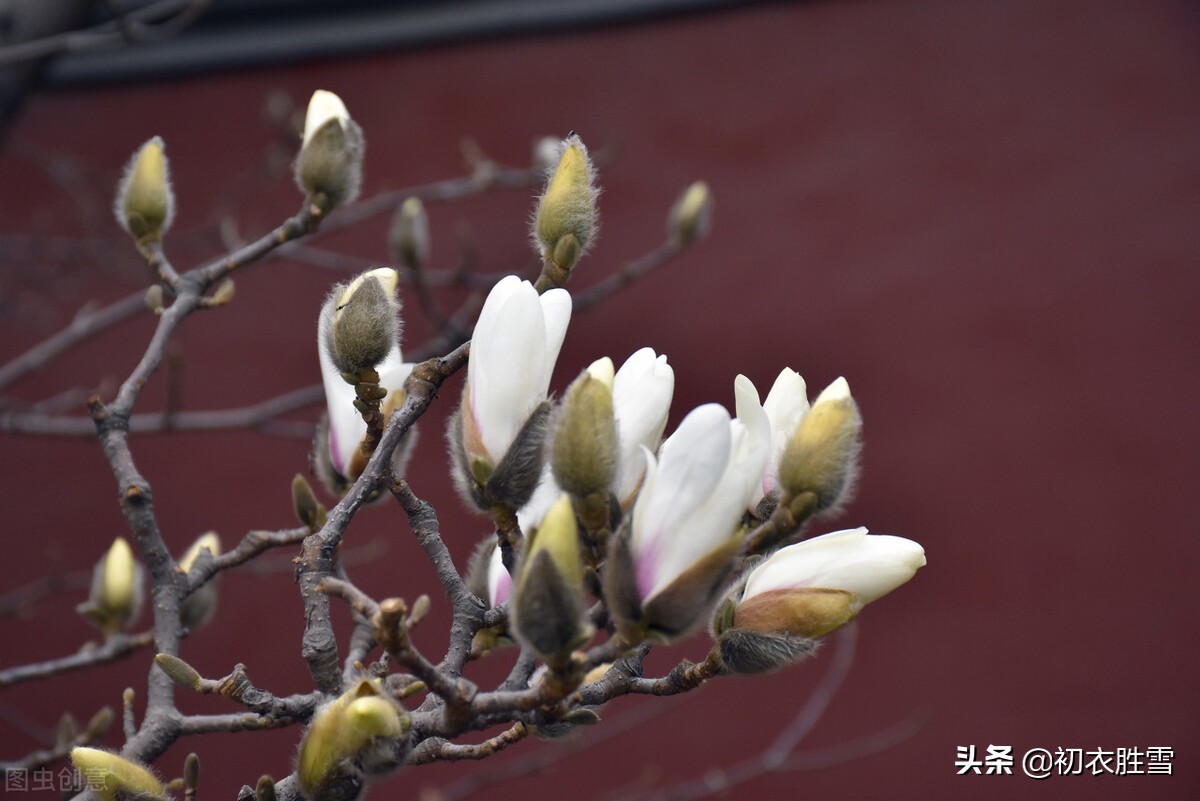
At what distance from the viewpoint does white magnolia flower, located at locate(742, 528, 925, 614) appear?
43cm

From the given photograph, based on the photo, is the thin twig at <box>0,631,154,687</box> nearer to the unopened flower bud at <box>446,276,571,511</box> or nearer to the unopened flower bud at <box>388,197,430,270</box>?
the unopened flower bud at <box>446,276,571,511</box>

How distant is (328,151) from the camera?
2.20 feet

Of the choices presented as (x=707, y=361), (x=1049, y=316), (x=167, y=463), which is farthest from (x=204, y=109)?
(x=1049, y=316)

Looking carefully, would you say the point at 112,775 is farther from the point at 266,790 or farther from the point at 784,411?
the point at 784,411

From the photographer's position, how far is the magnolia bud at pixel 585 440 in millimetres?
379

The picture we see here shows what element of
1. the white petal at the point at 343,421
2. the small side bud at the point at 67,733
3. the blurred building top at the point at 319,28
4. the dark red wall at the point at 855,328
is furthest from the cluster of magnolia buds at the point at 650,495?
the blurred building top at the point at 319,28

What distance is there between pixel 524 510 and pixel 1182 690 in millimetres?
1846

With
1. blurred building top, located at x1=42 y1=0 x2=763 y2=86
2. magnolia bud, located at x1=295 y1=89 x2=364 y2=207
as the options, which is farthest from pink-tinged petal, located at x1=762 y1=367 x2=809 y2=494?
blurred building top, located at x1=42 y1=0 x2=763 y2=86

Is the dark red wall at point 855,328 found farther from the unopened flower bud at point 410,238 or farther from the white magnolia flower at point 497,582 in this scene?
the white magnolia flower at point 497,582

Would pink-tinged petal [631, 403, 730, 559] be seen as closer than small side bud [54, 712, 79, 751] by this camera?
Yes

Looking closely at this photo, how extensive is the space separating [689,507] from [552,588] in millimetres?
65

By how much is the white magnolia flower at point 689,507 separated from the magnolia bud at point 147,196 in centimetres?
50

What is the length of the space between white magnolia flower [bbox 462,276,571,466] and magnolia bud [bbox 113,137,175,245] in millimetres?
376

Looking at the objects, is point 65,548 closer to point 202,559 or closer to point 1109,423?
point 202,559
